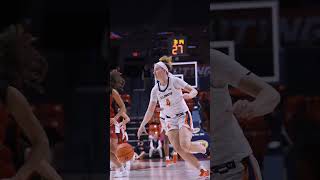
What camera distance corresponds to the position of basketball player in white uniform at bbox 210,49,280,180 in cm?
430

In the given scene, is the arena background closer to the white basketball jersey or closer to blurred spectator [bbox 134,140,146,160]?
the white basketball jersey

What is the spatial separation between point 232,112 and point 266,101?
325 mm

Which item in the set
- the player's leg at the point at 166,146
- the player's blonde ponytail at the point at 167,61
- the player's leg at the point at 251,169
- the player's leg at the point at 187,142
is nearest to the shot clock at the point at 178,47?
the player's blonde ponytail at the point at 167,61

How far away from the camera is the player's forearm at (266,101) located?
4.25 m

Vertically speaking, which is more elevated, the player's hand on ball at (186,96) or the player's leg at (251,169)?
the player's hand on ball at (186,96)

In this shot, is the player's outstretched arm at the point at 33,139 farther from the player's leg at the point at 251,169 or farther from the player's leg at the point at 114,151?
the player's leg at the point at 251,169

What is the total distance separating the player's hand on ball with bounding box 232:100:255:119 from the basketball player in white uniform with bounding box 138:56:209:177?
504 mm

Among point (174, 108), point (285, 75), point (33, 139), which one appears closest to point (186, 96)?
point (174, 108)

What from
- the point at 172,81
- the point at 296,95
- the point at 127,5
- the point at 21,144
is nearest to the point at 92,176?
the point at 21,144

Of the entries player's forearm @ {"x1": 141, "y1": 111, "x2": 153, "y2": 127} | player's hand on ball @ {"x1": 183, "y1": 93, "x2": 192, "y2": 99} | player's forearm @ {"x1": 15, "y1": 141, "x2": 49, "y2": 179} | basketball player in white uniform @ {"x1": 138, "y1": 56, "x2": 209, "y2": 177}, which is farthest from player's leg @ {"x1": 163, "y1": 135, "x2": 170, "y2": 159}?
player's forearm @ {"x1": 15, "y1": 141, "x2": 49, "y2": 179}

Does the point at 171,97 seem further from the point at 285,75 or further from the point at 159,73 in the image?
the point at 285,75

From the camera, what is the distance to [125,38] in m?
4.82

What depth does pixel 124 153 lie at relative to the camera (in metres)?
4.84

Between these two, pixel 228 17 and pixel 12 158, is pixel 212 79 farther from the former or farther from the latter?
pixel 12 158
